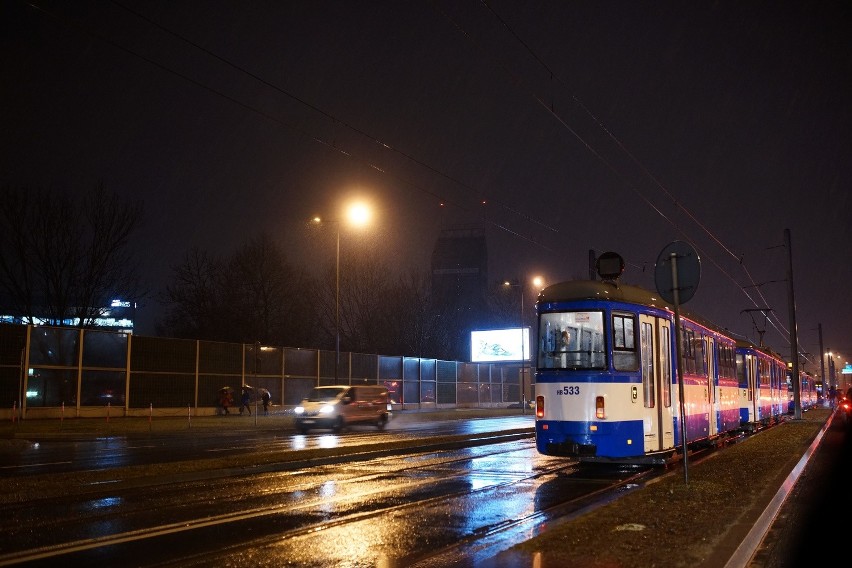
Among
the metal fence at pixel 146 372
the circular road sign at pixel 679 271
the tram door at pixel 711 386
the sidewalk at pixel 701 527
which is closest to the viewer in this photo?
the sidewalk at pixel 701 527

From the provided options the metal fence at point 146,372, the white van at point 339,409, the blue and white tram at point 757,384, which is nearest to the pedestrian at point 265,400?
the metal fence at point 146,372

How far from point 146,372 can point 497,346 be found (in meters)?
33.7

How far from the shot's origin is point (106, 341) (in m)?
38.5

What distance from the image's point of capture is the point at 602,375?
14367mm

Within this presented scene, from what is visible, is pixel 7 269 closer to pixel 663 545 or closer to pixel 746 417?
pixel 746 417

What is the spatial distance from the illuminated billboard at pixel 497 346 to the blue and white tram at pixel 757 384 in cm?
2842

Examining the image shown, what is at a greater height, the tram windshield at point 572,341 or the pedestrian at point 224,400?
the tram windshield at point 572,341

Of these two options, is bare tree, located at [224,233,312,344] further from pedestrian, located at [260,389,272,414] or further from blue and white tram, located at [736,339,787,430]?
blue and white tram, located at [736,339,787,430]

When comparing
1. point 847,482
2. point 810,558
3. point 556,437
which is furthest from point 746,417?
point 810,558

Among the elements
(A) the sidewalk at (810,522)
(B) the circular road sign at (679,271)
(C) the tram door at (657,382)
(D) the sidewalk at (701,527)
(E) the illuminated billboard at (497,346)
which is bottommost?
(A) the sidewalk at (810,522)

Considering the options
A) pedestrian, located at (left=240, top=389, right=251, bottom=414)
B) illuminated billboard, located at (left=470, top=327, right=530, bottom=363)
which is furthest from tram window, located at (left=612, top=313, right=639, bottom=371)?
illuminated billboard, located at (left=470, top=327, right=530, bottom=363)

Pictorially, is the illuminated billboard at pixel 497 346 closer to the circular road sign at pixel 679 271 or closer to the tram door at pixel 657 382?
the tram door at pixel 657 382

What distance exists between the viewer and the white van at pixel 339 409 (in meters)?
31.9

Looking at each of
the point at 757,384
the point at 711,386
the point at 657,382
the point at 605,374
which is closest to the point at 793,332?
the point at 757,384
